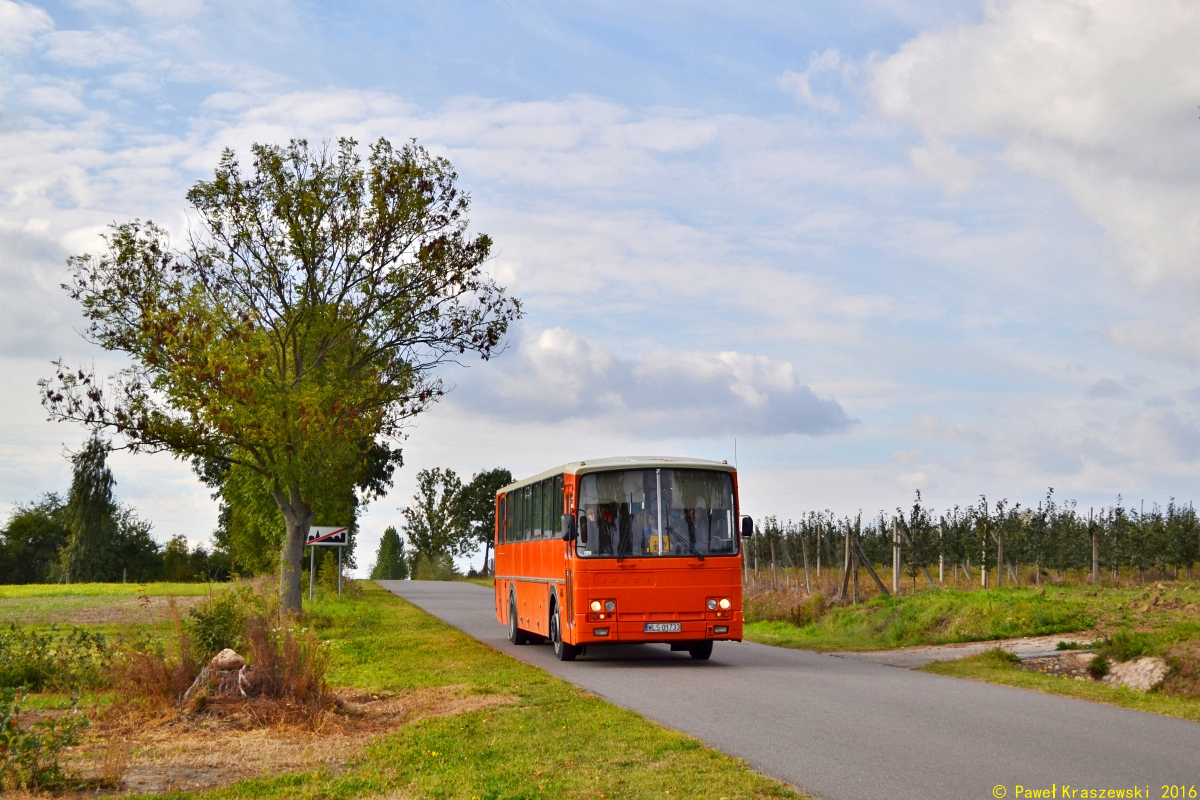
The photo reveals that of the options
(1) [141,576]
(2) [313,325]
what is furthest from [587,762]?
(1) [141,576]

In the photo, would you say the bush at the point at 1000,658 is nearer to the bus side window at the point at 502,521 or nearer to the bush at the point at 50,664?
the bus side window at the point at 502,521

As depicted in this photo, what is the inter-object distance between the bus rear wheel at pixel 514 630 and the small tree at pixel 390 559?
100607 mm

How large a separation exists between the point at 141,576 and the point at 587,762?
102 metres

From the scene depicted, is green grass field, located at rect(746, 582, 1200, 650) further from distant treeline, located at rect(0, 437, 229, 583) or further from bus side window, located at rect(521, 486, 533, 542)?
distant treeline, located at rect(0, 437, 229, 583)

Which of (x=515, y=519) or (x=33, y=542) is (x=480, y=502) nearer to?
(x=33, y=542)

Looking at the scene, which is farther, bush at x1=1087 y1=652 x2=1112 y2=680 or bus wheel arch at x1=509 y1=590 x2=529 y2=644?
bus wheel arch at x1=509 y1=590 x2=529 y2=644

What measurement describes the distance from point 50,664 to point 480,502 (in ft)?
348

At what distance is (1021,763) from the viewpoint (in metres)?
9.68

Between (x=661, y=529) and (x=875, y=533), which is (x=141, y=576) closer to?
(x=875, y=533)

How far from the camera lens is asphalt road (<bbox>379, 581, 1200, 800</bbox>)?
9.02 m

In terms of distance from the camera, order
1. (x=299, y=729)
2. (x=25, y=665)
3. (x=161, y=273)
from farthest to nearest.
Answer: (x=161, y=273), (x=25, y=665), (x=299, y=729)

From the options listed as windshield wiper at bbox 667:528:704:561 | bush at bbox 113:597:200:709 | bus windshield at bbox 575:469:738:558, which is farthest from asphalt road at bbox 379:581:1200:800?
bush at bbox 113:597:200:709

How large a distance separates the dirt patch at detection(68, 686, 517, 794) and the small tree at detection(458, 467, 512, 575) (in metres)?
107

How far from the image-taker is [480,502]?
399 feet
